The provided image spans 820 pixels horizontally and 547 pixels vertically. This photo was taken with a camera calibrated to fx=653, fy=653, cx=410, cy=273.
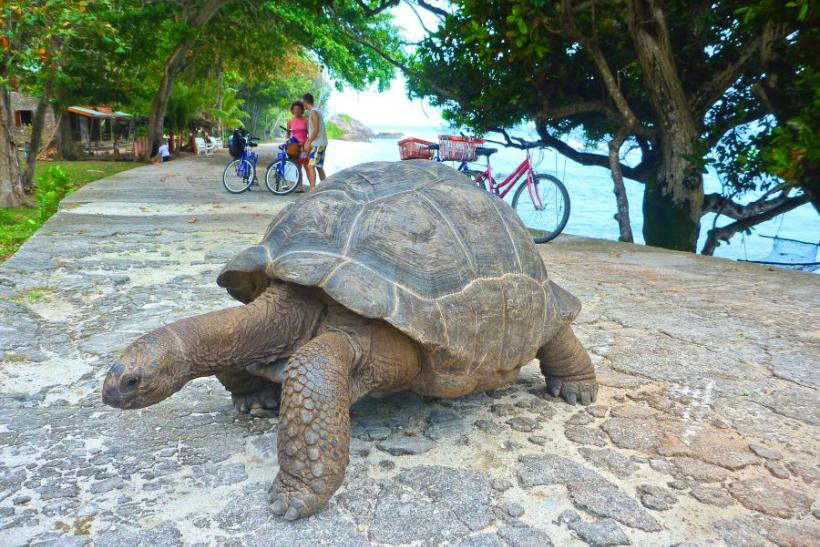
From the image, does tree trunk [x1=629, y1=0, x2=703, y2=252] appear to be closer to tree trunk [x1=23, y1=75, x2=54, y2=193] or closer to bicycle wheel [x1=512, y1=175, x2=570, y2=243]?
bicycle wheel [x1=512, y1=175, x2=570, y2=243]

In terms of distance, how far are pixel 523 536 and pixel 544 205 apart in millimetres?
5801

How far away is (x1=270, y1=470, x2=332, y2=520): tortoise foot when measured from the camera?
193cm

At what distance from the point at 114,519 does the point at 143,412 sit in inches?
29.4

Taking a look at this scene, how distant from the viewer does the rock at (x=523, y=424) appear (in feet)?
8.53

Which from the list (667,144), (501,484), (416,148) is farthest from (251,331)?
(416,148)

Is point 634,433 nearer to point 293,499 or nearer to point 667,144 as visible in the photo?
point 293,499

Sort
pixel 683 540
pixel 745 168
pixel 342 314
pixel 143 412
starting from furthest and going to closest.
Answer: pixel 745 168
pixel 143 412
pixel 342 314
pixel 683 540

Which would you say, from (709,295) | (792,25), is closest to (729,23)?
(792,25)

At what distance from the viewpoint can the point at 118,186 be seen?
1079 centimetres

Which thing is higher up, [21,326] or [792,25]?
[792,25]

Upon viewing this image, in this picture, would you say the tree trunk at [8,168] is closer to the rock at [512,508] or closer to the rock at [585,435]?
the rock at [585,435]

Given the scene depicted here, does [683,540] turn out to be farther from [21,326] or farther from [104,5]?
[104,5]

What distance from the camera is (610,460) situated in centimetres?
236

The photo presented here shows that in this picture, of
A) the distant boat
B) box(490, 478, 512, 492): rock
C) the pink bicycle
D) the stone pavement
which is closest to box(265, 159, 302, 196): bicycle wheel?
the pink bicycle
